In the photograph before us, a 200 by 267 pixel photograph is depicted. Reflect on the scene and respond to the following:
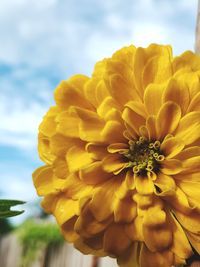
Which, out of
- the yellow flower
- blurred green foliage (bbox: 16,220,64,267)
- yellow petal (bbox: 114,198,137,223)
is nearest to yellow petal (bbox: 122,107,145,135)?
the yellow flower

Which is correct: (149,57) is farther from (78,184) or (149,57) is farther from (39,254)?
(39,254)

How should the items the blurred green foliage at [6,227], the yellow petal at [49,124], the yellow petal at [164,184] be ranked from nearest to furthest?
the yellow petal at [164,184] < the yellow petal at [49,124] < the blurred green foliage at [6,227]

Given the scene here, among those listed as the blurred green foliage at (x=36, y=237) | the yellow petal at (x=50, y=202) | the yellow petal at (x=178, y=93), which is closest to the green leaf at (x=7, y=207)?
the yellow petal at (x=50, y=202)

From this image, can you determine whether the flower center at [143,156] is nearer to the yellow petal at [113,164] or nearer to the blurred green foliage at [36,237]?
the yellow petal at [113,164]

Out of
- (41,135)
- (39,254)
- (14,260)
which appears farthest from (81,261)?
(41,135)

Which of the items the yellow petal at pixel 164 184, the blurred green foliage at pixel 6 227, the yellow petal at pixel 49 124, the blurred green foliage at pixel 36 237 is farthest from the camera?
the blurred green foliage at pixel 6 227

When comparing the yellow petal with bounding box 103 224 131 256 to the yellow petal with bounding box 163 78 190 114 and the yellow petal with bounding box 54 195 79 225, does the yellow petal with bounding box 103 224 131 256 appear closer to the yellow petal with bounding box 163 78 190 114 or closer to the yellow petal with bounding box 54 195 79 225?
the yellow petal with bounding box 54 195 79 225

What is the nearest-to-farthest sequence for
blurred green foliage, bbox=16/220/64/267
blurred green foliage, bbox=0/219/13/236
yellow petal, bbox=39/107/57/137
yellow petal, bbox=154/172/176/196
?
yellow petal, bbox=154/172/176/196
yellow petal, bbox=39/107/57/137
blurred green foliage, bbox=16/220/64/267
blurred green foliage, bbox=0/219/13/236
